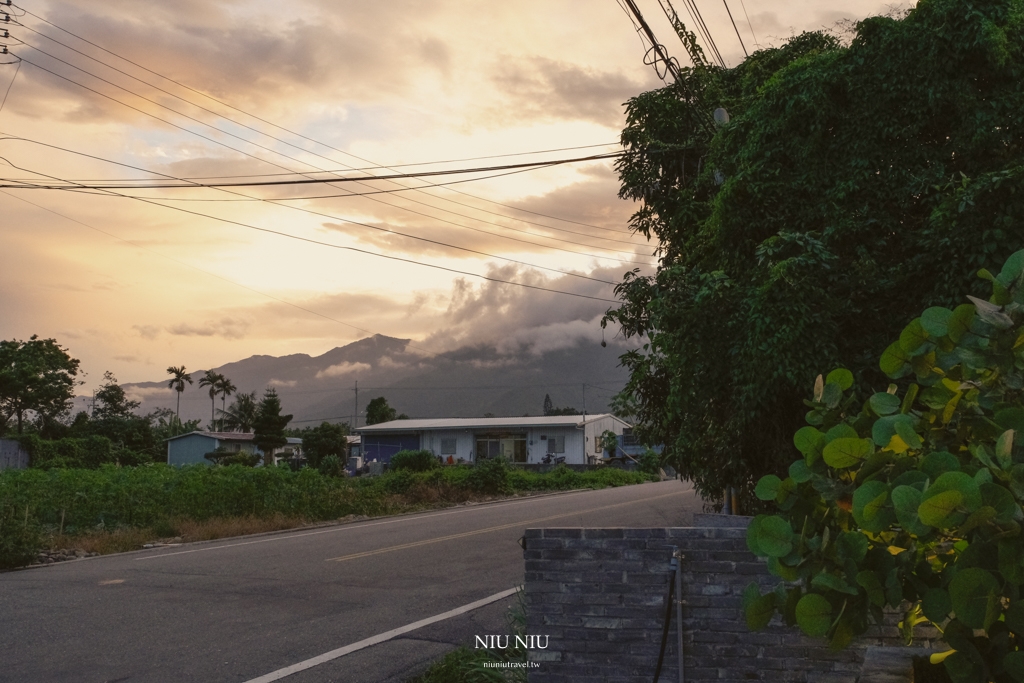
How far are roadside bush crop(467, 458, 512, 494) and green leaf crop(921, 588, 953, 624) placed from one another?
31987mm

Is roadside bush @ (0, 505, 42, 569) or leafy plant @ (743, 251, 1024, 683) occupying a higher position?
leafy plant @ (743, 251, 1024, 683)

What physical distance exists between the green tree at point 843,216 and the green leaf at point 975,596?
7063mm

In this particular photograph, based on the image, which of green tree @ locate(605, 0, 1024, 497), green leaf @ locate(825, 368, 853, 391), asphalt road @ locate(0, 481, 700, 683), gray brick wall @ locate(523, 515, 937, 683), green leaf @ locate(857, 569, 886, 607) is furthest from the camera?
green tree @ locate(605, 0, 1024, 497)

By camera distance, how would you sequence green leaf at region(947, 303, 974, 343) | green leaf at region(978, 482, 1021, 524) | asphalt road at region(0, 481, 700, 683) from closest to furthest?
green leaf at region(978, 482, 1021, 524)
green leaf at region(947, 303, 974, 343)
asphalt road at region(0, 481, 700, 683)

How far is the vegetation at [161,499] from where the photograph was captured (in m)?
18.1

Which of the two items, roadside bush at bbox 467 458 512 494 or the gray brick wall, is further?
roadside bush at bbox 467 458 512 494

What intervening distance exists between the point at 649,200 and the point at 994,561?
1305cm

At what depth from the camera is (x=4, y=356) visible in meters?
63.3

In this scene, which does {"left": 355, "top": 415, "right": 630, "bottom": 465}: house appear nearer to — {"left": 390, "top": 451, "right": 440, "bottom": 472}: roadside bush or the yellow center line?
{"left": 390, "top": 451, "right": 440, "bottom": 472}: roadside bush

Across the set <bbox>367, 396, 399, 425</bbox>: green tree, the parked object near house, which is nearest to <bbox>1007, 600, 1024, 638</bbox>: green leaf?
the parked object near house

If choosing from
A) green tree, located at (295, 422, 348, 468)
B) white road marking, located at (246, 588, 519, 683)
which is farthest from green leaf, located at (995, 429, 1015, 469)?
green tree, located at (295, 422, 348, 468)

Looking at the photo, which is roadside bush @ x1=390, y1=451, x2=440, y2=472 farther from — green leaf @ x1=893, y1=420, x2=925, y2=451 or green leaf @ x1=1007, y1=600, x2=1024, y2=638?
green leaf @ x1=1007, y1=600, x2=1024, y2=638

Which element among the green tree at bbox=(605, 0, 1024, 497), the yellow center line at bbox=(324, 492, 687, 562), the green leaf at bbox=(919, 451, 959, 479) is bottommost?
the yellow center line at bbox=(324, 492, 687, 562)

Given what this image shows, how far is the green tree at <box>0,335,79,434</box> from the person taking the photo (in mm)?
62875
